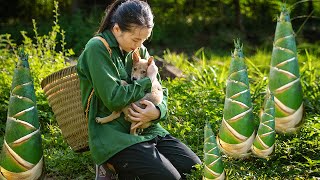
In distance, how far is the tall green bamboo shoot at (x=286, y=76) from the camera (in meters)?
4.11

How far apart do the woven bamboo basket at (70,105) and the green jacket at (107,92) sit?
0.33 m

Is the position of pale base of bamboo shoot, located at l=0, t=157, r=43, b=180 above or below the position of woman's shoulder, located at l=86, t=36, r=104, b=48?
below

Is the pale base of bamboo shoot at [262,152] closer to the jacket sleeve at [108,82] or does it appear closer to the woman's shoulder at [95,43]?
the jacket sleeve at [108,82]

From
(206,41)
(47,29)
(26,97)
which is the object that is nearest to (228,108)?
(26,97)

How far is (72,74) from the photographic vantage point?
185 inches

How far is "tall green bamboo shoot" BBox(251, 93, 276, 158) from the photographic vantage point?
13.4 feet

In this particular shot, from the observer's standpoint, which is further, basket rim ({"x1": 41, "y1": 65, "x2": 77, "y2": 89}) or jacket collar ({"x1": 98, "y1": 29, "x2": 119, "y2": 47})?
basket rim ({"x1": 41, "y1": 65, "x2": 77, "y2": 89})

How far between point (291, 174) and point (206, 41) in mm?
6630

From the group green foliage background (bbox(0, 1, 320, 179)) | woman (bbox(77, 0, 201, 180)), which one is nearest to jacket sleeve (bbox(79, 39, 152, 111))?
woman (bbox(77, 0, 201, 180))

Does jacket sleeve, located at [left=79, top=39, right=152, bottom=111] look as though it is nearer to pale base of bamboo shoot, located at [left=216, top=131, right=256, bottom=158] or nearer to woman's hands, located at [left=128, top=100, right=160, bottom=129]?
woman's hands, located at [left=128, top=100, right=160, bottom=129]

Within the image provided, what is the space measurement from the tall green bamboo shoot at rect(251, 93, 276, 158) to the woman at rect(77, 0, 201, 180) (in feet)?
1.74

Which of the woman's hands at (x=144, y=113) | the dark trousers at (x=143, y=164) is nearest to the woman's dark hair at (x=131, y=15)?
the woman's hands at (x=144, y=113)

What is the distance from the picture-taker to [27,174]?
4172 millimetres

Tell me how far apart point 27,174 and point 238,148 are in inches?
49.1
